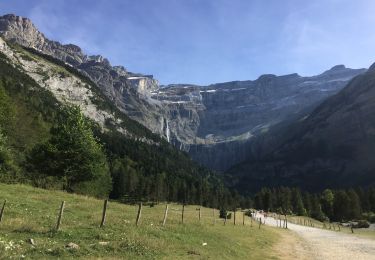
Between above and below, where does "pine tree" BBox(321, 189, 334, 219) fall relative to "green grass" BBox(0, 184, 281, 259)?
above

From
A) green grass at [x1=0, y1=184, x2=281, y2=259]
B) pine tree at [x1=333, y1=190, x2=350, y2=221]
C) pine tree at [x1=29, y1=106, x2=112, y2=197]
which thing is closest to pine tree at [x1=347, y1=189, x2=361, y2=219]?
pine tree at [x1=333, y1=190, x2=350, y2=221]

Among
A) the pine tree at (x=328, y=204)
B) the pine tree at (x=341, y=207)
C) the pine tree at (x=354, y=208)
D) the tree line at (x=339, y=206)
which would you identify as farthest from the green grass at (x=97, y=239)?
the pine tree at (x=328, y=204)

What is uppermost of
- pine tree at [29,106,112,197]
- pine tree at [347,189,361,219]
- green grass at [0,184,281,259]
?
pine tree at [347,189,361,219]

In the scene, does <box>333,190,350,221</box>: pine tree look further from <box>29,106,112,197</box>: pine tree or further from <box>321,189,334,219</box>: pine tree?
<box>29,106,112,197</box>: pine tree

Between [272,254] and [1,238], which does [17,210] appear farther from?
[272,254]

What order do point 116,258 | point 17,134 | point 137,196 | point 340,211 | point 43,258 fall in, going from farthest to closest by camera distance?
point 137,196, point 340,211, point 17,134, point 116,258, point 43,258

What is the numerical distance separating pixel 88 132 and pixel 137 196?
409 ft

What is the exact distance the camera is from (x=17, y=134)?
360ft

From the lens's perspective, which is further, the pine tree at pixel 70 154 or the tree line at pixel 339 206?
the tree line at pixel 339 206

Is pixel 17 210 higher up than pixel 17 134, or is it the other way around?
pixel 17 134

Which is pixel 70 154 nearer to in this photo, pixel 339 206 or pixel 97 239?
pixel 97 239

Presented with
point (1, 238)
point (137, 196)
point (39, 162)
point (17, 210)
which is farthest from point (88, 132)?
point (137, 196)

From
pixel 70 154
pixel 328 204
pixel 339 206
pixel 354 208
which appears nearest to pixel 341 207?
pixel 339 206

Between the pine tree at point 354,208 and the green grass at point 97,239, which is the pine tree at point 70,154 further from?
the pine tree at point 354,208
